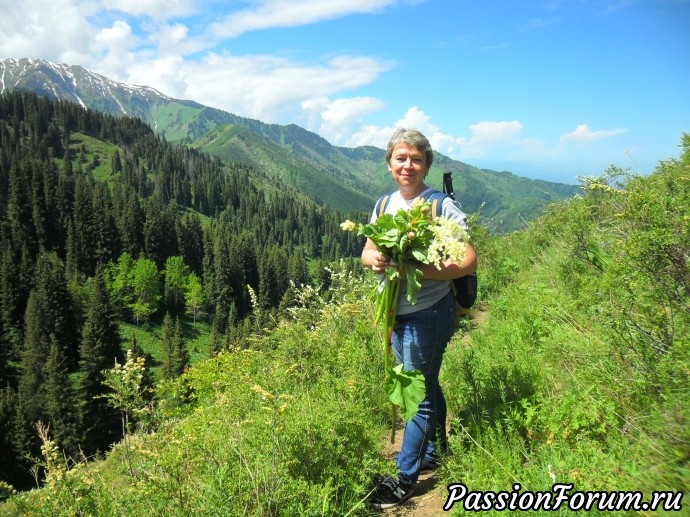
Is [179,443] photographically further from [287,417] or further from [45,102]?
[45,102]

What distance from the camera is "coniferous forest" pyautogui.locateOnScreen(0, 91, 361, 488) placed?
33.4m

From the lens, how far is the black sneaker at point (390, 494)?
321 centimetres

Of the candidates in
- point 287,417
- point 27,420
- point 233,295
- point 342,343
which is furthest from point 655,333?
point 233,295

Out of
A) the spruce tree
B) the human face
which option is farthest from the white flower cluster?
the spruce tree

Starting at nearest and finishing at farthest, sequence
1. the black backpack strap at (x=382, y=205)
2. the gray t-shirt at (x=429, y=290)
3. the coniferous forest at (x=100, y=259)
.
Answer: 1. the gray t-shirt at (x=429, y=290)
2. the black backpack strap at (x=382, y=205)
3. the coniferous forest at (x=100, y=259)

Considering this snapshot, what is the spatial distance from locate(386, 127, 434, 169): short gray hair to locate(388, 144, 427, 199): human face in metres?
0.03

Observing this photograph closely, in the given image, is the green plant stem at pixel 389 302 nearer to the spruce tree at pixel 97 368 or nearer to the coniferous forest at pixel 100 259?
the coniferous forest at pixel 100 259

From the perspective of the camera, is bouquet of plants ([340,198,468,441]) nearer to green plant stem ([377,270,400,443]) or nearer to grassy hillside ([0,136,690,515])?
green plant stem ([377,270,400,443])

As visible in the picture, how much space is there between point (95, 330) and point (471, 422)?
50.9m

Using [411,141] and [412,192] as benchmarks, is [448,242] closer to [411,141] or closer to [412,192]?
[412,192]

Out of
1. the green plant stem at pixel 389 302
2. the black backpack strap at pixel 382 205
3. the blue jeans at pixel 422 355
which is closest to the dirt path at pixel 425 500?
the blue jeans at pixel 422 355

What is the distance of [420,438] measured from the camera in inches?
129

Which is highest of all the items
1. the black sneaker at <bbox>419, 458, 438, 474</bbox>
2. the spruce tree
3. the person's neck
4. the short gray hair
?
the short gray hair

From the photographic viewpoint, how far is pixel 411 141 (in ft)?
10.4
